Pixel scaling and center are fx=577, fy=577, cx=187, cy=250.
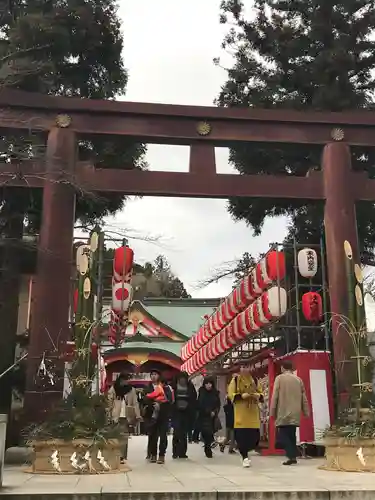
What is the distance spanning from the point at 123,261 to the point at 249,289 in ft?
9.15

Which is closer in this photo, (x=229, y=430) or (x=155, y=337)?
(x=229, y=430)

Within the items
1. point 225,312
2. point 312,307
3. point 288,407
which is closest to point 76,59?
point 225,312

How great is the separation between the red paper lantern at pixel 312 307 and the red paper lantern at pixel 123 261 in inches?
140

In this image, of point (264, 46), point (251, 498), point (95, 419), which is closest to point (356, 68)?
point (264, 46)

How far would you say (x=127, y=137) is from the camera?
11.4 m

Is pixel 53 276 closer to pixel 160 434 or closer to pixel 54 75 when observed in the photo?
pixel 160 434

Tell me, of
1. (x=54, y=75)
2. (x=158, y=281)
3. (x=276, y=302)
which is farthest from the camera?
(x=158, y=281)

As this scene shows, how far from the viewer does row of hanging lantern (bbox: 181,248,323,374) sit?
1087 centimetres

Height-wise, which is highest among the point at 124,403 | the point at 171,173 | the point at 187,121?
the point at 187,121

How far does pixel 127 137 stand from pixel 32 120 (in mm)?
1843

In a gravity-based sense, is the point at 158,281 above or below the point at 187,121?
above

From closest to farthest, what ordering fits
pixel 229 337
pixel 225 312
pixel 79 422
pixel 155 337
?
pixel 79 422 → pixel 229 337 → pixel 225 312 → pixel 155 337

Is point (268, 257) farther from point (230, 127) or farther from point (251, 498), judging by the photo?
point (251, 498)

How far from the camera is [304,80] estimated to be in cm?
1434
